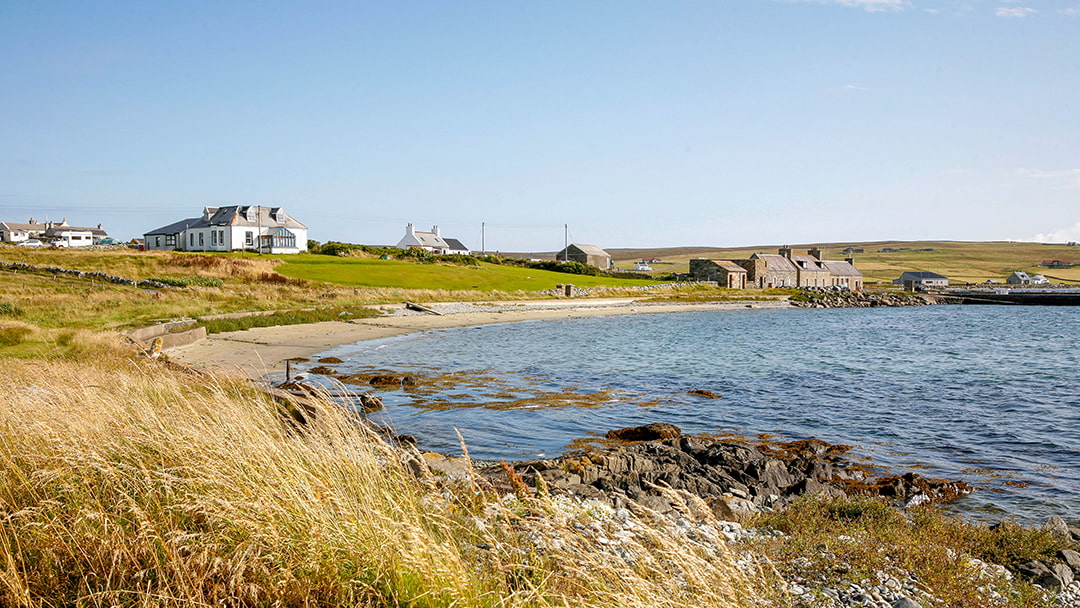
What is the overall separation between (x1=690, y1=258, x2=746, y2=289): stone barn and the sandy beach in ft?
57.2

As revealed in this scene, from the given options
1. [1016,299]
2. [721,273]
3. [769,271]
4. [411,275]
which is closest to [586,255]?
[721,273]

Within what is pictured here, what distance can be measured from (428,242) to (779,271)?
5444 cm

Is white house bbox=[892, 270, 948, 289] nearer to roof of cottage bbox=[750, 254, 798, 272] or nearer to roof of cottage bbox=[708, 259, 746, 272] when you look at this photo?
roof of cottage bbox=[750, 254, 798, 272]

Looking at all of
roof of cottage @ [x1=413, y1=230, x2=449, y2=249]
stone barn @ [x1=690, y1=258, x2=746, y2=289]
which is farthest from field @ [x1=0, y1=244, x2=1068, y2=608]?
roof of cottage @ [x1=413, y1=230, x2=449, y2=249]

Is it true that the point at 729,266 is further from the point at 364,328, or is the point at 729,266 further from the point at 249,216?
the point at 364,328

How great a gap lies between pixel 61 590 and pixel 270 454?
1604 millimetres

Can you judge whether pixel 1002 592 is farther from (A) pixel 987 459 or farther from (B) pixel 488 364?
(B) pixel 488 364

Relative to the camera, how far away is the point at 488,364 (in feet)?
89.8

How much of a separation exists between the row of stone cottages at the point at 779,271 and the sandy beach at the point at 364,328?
62.1 feet

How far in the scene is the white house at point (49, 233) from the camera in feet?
389

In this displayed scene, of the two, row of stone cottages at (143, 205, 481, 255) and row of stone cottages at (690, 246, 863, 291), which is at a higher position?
row of stone cottages at (143, 205, 481, 255)

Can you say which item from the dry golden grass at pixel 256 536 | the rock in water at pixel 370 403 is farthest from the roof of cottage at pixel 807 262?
the dry golden grass at pixel 256 536

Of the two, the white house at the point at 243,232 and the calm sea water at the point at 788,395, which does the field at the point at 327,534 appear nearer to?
the calm sea water at the point at 788,395

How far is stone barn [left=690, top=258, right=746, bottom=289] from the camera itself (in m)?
98.3
